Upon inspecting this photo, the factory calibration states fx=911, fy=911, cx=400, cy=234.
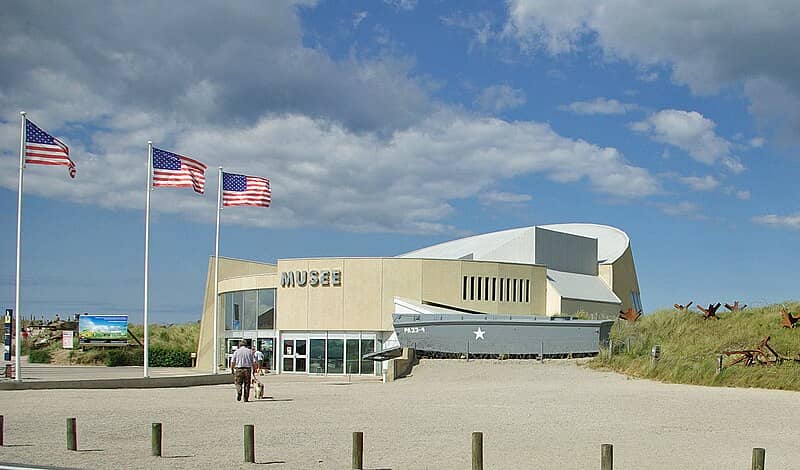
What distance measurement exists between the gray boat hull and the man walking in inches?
616

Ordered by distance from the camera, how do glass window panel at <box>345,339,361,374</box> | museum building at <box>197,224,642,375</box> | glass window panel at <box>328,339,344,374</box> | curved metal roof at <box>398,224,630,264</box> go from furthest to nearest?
curved metal roof at <box>398,224,630,264</box> → glass window panel at <box>328,339,344,374</box> → glass window panel at <box>345,339,361,374</box> → museum building at <box>197,224,642,375</box>

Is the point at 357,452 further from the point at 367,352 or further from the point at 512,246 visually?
the point at 512,246

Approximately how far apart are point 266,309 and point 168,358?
13451 millimetres

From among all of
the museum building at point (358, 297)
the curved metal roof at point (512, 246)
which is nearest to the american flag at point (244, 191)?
the museum building at point (358, 297)

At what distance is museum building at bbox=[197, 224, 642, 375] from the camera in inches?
1714

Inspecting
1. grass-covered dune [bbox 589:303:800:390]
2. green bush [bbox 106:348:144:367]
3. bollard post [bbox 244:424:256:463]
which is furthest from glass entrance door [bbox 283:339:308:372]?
bollard post [bbox 244:424:256:463]

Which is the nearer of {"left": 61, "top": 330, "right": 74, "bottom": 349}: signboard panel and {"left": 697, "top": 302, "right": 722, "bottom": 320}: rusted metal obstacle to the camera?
{"left": 697, "top": 302, "right": 722, "bottom": 320}: rusted metal obstacle

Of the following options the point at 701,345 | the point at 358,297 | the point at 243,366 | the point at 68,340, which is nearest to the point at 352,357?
the point at 358,297

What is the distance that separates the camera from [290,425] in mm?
18094

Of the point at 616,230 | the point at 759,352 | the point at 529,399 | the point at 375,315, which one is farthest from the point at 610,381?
the point at 616,230

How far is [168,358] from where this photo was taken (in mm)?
57469

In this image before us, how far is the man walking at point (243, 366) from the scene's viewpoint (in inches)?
924

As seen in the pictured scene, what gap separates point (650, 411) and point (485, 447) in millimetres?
7579

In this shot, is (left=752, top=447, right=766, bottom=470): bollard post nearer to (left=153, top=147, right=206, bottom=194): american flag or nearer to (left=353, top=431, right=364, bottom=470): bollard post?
(left=353, top=431, right=364, bottom=470): bollard post
